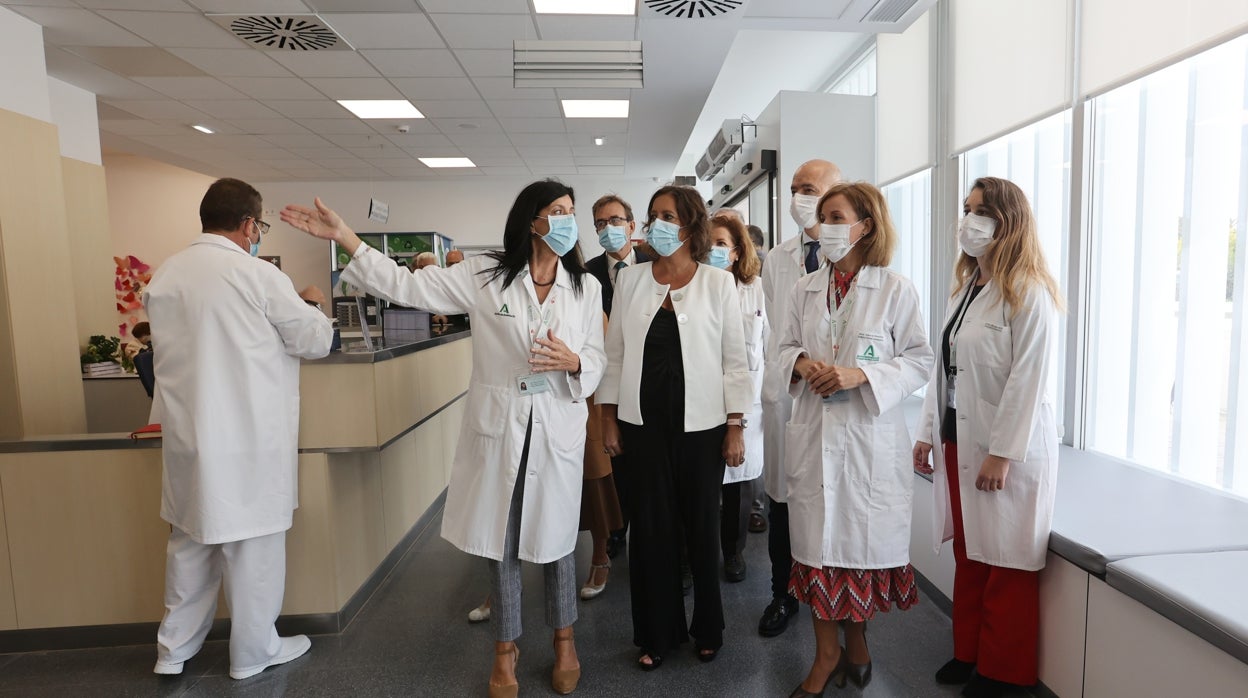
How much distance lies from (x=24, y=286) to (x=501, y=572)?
113 inches

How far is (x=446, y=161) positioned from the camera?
8.99 meters

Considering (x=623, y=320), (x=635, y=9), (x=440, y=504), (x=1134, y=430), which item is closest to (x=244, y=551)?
(x=623, y=320)

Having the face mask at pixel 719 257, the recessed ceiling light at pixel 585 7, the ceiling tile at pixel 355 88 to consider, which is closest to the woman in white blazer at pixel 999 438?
the face mask at pixel 719 257

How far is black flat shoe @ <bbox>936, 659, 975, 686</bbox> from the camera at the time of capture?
7.09ft

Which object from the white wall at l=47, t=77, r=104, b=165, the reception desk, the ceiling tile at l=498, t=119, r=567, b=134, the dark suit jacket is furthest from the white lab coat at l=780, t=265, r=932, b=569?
the white wall at l=47, t=77, r=104, b=165

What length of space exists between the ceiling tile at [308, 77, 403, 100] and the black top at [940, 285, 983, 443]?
4.91 meters

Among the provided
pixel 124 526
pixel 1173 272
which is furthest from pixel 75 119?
pixel 1173 272

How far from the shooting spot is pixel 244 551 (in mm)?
2258

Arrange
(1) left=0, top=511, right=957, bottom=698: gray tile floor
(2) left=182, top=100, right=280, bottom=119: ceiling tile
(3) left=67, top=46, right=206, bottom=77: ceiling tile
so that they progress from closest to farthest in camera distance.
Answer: (1) left=0, top=511, right=957, bottom=698: gray tile floor, (3) left=67, top=46, right=206, bottom=77: ceiling tile, (2) left=182, top=100, right=280, bottom=119: ceiling tile

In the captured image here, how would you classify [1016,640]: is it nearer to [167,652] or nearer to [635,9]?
[167,652]

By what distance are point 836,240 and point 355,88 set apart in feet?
16.3

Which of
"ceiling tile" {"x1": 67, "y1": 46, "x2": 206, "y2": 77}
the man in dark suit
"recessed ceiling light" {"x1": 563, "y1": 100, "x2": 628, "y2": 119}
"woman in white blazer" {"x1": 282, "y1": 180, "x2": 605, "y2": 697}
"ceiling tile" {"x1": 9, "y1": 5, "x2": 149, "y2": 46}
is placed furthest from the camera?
"recessed ceiling light" {"x1": 563, "y1": 100, "x2": 628, "y2": 119}

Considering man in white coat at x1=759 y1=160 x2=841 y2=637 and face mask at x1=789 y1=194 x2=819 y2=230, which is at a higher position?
face mask at x1=789 y1=194 x2=819 y2=230

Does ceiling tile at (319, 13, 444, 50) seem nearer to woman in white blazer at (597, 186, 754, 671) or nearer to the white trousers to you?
woman in white blazer at (597, 186, 754, 671)
